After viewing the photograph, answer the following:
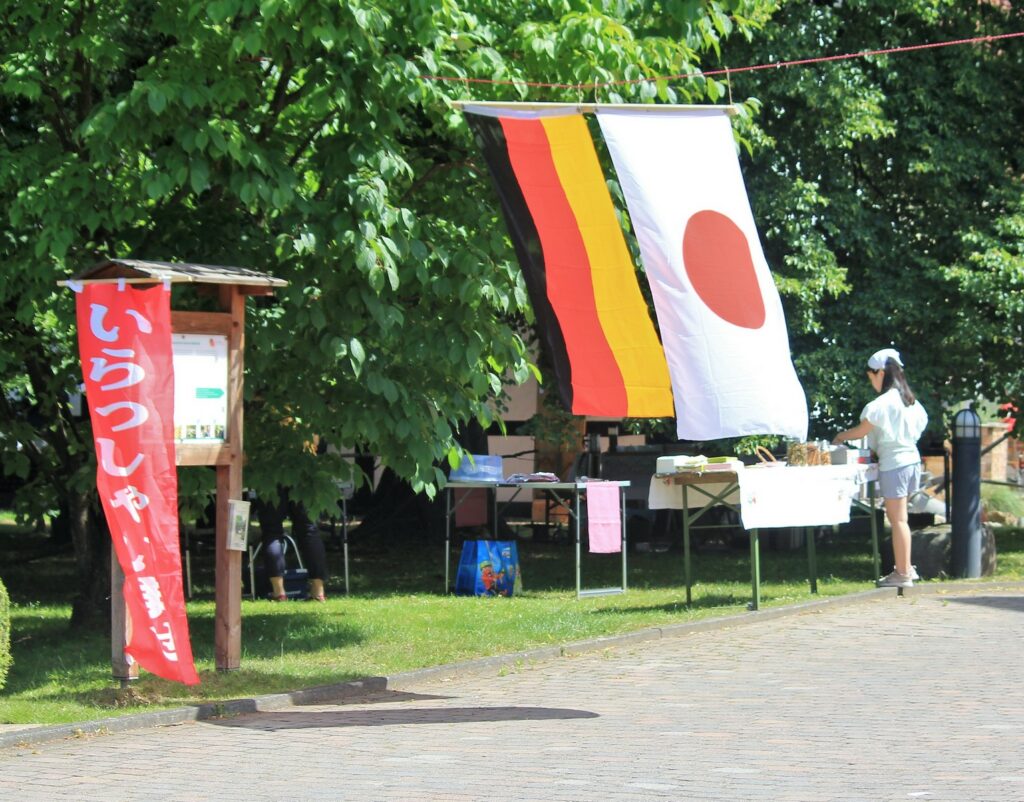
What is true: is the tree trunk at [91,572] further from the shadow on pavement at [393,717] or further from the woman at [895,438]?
the woman at [895,438]

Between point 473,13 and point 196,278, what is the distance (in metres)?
3.08

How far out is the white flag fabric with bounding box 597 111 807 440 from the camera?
352 inches

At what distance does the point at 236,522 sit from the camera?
9.98m

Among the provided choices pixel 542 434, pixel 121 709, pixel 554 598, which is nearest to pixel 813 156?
pixel 542 434

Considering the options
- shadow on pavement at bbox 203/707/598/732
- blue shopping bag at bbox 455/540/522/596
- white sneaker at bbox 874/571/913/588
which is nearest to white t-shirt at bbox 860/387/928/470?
white sneaker at bbox 874/571/913/588

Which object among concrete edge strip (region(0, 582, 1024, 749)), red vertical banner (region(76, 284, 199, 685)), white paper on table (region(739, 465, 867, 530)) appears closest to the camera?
concrete edge strip (region(0, 582, 1024, 749))

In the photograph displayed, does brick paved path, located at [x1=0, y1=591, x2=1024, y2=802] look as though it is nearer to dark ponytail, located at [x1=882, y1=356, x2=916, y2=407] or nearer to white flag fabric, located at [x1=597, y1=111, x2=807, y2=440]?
white flag fabric, located at [x1=597, y1=111, x2=807, y2=440]

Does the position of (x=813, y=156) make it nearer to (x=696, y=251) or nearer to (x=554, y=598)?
(x=554, y=598)

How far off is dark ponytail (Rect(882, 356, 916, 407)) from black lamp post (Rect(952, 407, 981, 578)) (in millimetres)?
1700

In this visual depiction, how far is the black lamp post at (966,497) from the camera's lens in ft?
49.7

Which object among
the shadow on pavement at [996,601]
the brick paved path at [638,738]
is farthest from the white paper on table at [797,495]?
the brick paved path at [638,738]

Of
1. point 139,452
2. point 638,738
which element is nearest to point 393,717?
point 638,738

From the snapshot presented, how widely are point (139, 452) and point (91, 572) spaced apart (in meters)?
4.21

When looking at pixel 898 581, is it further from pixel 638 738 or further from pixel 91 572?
pixel 91 572
